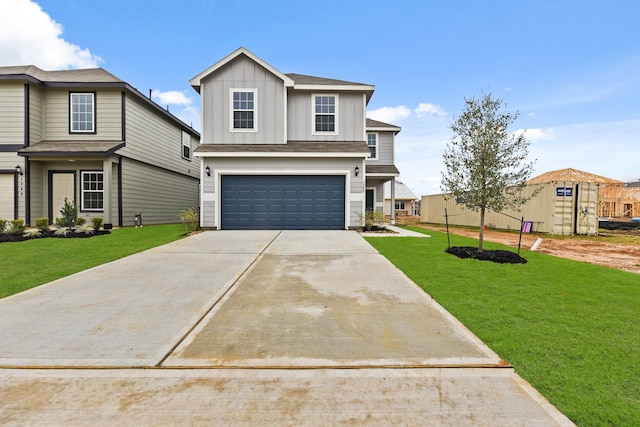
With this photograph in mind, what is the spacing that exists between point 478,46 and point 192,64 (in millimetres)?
15313

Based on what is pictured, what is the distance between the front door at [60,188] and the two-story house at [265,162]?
6.89 m

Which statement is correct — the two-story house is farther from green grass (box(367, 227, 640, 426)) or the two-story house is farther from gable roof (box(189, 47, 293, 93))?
green grass (box(367, 227, 640, 426))

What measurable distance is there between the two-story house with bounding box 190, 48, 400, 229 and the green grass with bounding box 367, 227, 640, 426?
649 cm

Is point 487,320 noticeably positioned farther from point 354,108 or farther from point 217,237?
point 354,108

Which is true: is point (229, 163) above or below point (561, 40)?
below

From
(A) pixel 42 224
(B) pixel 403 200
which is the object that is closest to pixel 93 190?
(A) pixel 42 224

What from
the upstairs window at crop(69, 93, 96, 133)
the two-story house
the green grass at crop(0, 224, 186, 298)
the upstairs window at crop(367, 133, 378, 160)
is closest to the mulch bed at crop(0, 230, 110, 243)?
the green grass at crop(0, 224, 186, 298)

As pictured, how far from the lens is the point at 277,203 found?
42.0 feet

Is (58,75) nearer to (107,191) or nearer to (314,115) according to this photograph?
(107,191)

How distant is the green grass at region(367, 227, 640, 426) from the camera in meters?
2.23

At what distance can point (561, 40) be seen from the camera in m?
12.9

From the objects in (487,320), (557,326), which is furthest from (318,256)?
(557,326)

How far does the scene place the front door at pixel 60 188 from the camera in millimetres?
14180

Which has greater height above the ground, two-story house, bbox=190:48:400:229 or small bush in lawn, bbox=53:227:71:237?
two-story house, bbox=190:48:400:229
